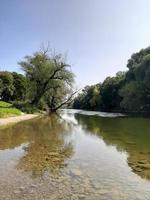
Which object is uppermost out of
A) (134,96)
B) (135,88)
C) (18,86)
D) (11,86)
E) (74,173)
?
(18,86)

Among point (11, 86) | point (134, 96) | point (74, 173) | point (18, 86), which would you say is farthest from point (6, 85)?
point (74, 173)

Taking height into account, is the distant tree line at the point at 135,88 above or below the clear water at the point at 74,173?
above

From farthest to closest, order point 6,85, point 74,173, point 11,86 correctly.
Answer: point 11,86
point 6,85
point 74,173

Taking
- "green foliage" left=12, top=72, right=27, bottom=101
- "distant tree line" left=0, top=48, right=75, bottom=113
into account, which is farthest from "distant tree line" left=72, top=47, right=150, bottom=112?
"green foliage" left=12, top=72, right=27, bottom=101

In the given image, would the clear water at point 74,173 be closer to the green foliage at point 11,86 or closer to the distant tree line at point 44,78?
the distant tree line at point 44,78

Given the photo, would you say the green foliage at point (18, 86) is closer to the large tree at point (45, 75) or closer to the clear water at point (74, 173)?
the large tree at point (45, 75)

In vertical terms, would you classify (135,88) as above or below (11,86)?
below

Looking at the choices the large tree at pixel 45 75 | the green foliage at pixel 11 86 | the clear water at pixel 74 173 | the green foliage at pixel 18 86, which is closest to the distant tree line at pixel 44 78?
the large tree at pixel 45 75

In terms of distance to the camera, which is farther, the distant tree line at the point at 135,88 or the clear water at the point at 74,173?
the distant tree line at the point at 135,88

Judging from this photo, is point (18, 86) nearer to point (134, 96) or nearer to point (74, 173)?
point (134, 96)

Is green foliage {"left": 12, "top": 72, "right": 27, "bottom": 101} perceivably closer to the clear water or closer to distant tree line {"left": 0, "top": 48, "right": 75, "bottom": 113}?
distant tree line {"left": 0, "top": 48, "right": 75, "bottom": 113}

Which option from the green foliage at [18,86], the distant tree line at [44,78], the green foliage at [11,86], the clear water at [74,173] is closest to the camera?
the clear water at [74,173]

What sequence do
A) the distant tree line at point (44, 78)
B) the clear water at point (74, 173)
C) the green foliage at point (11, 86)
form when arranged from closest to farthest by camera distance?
the clear water at point (74, 173), the distant tree line at point (44, 78), the green foliage at point (11, 86)

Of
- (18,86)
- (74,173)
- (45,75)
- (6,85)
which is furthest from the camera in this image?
(18,86)
